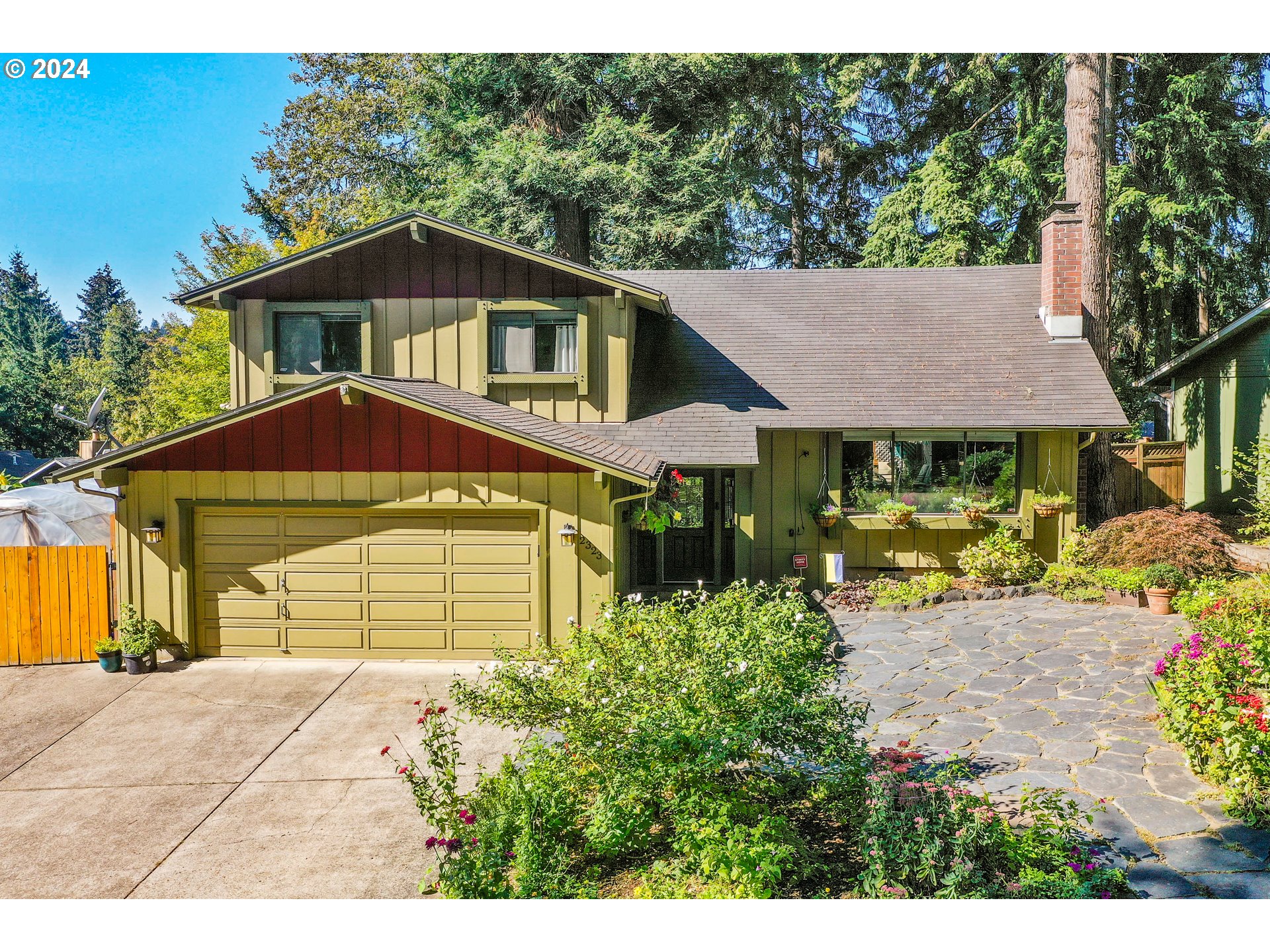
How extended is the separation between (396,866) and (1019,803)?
3923 millimetres

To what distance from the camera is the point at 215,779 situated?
6000mm

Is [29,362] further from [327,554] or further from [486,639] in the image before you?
[486,639]

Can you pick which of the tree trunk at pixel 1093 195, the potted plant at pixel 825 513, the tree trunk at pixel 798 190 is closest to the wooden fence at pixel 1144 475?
the tree trunk at pixel 1093 195

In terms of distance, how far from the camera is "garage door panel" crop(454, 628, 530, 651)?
8.98 meters

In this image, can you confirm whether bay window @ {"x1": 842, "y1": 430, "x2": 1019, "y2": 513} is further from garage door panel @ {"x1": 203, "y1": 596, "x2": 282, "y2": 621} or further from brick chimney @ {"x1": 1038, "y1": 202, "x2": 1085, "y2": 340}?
garage door panel @ {"x1": 203, "y1": 596, "x2": 282, "y2": 621}

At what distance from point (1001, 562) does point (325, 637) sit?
357 inches

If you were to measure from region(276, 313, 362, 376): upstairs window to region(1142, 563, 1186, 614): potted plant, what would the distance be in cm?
1080

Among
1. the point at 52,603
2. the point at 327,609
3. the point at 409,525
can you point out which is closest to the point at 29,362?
the point at 52,603

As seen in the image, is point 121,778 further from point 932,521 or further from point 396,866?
point 932,521

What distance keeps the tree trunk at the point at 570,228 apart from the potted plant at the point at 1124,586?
51.2 feet

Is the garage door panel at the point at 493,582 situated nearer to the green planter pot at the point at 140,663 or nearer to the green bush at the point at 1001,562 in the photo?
the green planter pot at the point at 140,663

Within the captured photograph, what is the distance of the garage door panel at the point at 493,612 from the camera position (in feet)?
29.5
